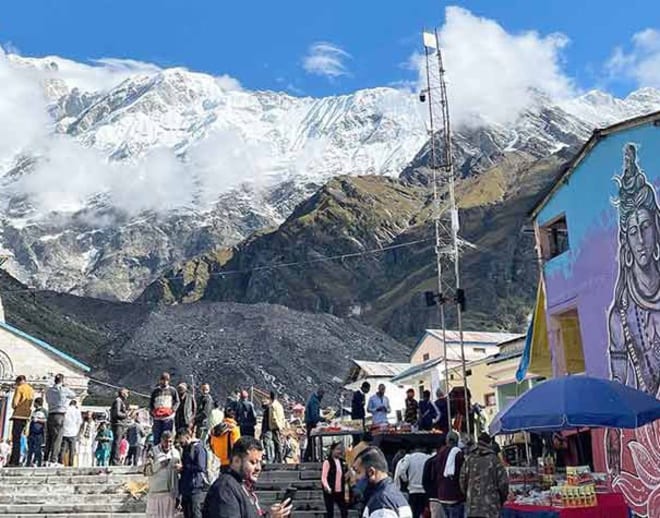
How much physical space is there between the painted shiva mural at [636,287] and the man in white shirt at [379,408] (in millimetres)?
5744

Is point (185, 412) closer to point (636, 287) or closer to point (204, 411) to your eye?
point (204, 411)

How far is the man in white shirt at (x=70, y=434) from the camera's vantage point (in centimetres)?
1785

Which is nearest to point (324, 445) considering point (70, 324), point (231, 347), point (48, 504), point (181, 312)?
point (48, 504)

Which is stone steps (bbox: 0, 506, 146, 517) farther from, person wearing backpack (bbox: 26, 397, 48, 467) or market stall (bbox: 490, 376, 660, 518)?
market stall (bbox: 490, 376, 660, 518)

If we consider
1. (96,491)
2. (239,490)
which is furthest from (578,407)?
(96,491)

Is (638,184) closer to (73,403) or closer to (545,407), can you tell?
(545,407)

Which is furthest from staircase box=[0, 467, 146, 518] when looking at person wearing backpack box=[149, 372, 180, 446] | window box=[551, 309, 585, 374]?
window box=[551, 309, 585, 374]

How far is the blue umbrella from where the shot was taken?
35.9 feet

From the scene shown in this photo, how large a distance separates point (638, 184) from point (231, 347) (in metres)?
43.3

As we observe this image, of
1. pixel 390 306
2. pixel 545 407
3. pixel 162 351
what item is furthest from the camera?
pixel 390 306

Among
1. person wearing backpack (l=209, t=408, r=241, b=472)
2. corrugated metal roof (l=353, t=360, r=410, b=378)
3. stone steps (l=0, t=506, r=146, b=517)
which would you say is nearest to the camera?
person wearing backpack (l=209, t=408, r=241, b=472)

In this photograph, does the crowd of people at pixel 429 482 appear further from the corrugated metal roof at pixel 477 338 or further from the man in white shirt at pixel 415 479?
the corrugated metal roof at pixel 477 338

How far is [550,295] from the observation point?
1870 centimetres

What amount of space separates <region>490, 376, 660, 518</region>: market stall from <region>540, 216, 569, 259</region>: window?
318 inches
